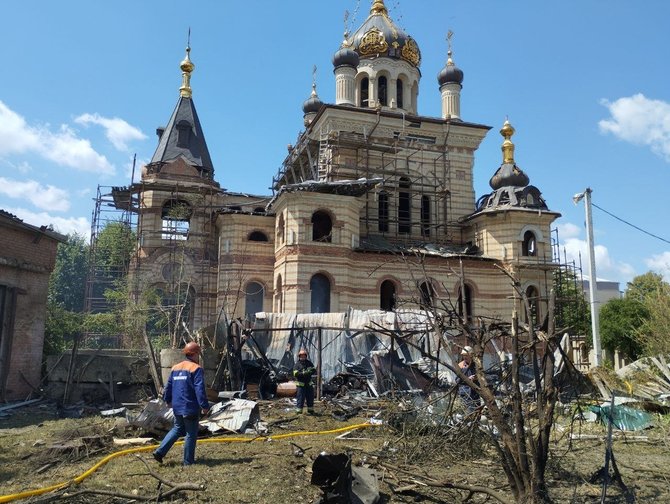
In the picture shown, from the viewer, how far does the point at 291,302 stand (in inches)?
907

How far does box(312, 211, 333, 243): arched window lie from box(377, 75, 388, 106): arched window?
9867 millimetres

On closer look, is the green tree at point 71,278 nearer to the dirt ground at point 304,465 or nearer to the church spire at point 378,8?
the church spire at point 378,8

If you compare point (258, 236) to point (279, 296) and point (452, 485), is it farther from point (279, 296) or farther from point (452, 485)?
point (452, 485)

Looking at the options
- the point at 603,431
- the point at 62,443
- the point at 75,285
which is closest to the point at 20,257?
→ the point at 62,443

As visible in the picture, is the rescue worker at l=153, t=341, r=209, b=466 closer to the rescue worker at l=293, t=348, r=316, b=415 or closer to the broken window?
the rescue worker at l=293, t=348, r=316, b=415

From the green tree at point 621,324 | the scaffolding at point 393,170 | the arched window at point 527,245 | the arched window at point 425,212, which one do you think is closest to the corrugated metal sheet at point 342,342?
the scaffolding at point 393,170

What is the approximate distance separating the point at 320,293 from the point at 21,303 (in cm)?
1226

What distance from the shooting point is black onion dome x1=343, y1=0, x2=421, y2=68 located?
103 ft

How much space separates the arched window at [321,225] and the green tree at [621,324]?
47.7 feet

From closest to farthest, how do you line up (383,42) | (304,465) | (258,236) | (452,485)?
(452,485) → (304,465) → (258,236) → (383,42)

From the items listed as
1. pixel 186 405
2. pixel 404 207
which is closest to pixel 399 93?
pixel 404 207

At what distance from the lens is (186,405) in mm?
7488

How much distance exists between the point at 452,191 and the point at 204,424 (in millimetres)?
22915

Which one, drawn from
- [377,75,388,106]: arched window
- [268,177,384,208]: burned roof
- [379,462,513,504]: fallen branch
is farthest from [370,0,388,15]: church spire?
[379,462,513,504]: fallen branch
